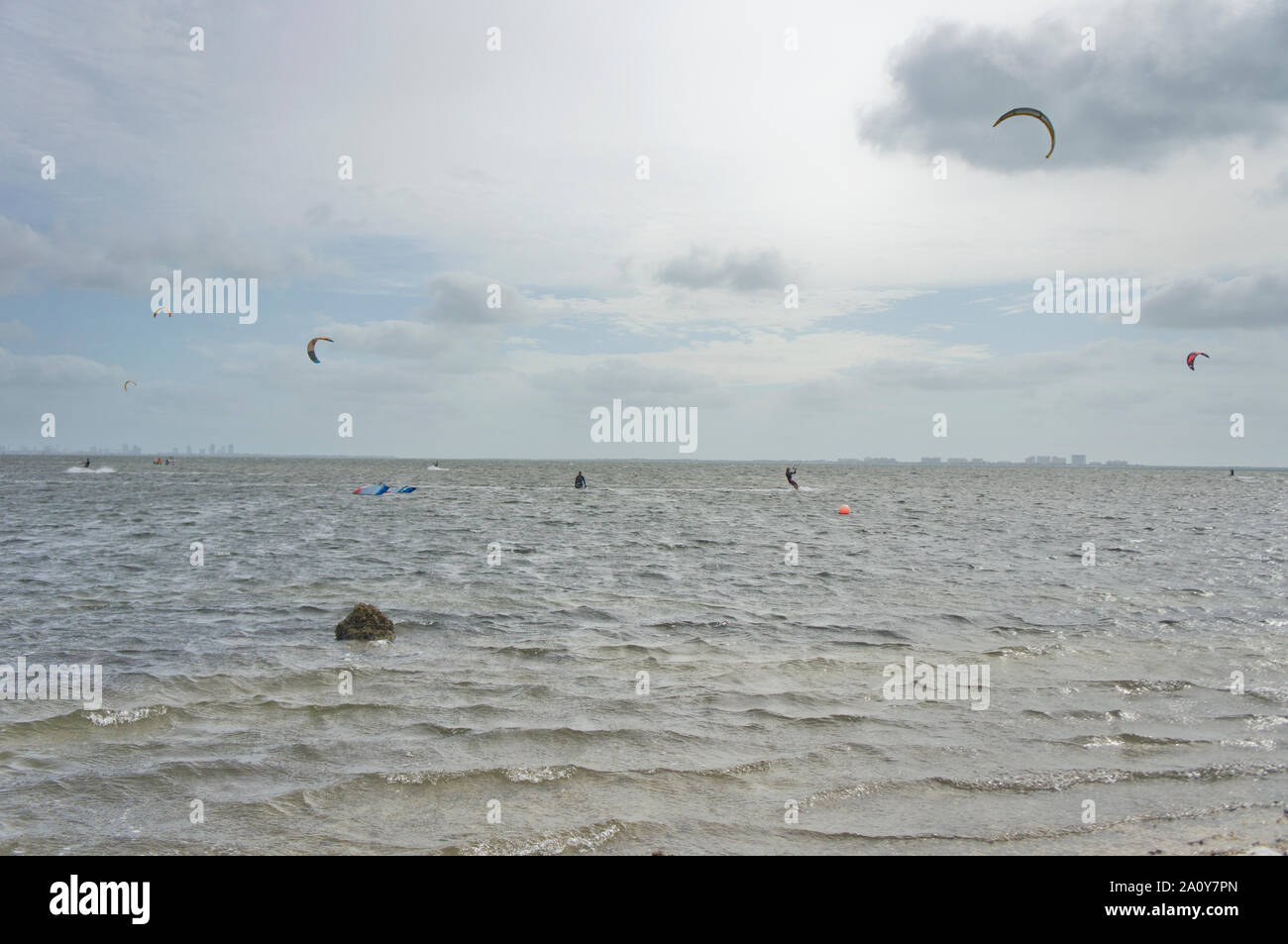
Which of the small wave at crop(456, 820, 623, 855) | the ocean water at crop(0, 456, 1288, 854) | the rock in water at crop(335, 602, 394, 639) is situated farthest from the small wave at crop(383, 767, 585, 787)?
the rock in water at crop(335, 602, 394, 639)

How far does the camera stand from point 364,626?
15781mm

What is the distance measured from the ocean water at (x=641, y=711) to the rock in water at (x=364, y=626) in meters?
0.46

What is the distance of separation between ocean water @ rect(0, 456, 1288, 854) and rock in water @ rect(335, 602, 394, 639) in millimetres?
464

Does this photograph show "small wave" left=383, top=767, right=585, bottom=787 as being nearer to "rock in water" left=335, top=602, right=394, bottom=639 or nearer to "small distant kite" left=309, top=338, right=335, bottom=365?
"rock in water" left=335, top=602, right=394, bottom=639

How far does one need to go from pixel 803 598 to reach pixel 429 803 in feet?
46.8

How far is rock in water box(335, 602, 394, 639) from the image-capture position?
15.7 metres

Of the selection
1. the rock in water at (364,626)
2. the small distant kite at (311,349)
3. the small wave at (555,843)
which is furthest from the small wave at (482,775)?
the small distant kite at (311,349)

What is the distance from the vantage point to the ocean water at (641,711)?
786cm

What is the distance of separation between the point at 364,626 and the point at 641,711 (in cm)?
715

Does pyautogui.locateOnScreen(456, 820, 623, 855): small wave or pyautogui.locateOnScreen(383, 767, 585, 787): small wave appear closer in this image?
pyautogui.locateOnScreen(456, 820, 623, 855): small wave

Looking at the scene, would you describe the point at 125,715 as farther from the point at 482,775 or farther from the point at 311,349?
the point at 311,349

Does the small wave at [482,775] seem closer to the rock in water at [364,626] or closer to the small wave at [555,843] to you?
the small wave at [555,843]
